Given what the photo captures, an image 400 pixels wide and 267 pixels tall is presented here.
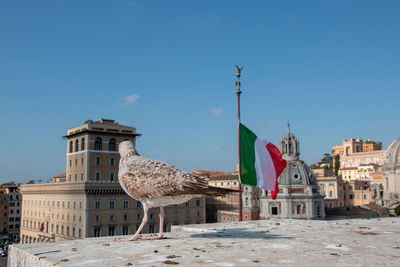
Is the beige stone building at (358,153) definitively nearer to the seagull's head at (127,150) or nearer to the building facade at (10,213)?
the building facade at (10,213)

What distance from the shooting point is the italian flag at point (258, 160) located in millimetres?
15969

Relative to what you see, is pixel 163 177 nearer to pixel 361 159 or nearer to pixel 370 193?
pixel 370 193

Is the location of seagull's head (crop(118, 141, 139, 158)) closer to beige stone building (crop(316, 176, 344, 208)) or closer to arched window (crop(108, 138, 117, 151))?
arched window (crop(108, 138, 117, 151))

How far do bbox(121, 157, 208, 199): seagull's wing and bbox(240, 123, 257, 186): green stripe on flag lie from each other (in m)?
6.48

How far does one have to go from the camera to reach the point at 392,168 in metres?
75.1

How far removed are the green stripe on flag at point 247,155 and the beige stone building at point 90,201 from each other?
45471 millimetres

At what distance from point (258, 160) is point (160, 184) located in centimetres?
760

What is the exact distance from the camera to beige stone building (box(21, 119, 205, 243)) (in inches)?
2263

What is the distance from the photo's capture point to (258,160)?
633 inches

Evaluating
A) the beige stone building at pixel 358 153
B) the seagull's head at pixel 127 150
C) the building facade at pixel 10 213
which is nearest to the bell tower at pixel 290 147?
the building facade at pixel 10 213

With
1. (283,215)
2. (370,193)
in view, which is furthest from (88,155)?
(370,193)

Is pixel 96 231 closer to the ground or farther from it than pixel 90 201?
closer to the ground

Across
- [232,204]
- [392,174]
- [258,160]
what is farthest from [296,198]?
[258,160]

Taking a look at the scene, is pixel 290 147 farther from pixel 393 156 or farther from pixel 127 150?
pixel 127 150
